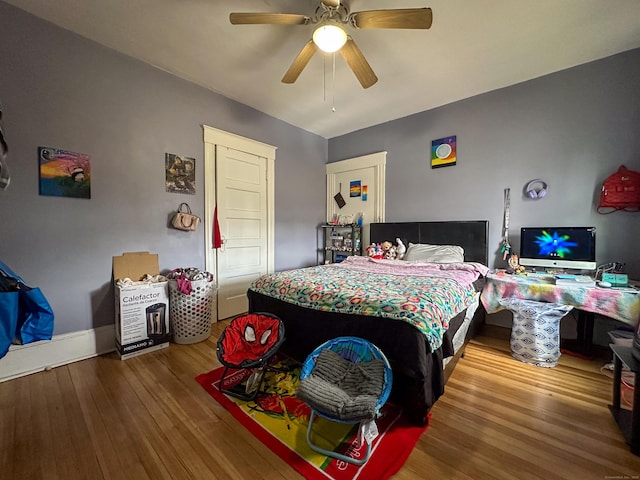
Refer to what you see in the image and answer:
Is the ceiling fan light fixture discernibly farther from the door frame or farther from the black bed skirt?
the black bed skirt

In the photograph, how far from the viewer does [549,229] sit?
2.58 m

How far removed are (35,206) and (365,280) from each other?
279 centimetres

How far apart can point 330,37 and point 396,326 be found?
1.97 m

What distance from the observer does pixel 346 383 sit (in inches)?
58.4

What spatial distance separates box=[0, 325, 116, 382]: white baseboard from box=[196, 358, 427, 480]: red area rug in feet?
4.04

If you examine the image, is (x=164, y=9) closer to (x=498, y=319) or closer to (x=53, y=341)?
(x=53, y=341)

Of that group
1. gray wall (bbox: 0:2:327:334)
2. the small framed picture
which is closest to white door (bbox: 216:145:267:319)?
gray wall (bbox: 0:2:327:334)

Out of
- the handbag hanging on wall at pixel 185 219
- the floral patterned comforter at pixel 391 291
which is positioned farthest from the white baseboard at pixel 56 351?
the floral patterned comforter at pixel 391 291

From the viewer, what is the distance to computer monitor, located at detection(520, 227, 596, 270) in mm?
2371

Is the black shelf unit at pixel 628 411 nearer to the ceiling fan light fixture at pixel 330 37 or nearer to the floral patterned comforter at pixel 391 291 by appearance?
the floral patterned comforter at pixel 391 291

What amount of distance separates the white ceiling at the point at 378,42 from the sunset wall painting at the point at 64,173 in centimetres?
108

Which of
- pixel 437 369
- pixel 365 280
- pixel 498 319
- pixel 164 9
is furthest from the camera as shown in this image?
pixel 498 319

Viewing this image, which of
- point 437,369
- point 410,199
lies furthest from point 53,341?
point 410,199

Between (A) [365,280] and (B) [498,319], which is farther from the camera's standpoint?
(B) [498,319]
